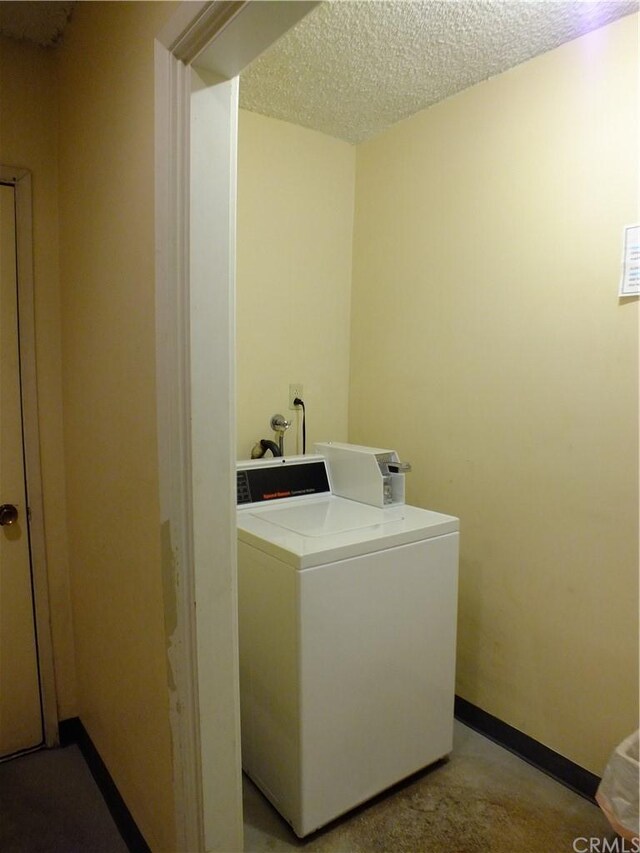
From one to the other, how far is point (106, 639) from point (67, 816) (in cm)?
59

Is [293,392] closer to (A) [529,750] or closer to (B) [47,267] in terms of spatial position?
(B) [47,267]

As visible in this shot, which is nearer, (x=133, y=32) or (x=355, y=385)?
(x=133, y=32)

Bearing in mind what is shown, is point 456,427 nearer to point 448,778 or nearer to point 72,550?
point 448,778

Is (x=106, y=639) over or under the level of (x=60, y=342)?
under

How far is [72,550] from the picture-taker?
1.97 m

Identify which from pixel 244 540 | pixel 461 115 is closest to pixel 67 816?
pixel 244 540

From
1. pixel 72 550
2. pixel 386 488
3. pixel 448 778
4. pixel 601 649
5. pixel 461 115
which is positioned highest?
pixel 461 115

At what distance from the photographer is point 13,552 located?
1.92 meters

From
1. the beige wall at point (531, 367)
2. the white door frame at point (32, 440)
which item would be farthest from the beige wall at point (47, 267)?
the beige wall at point (531, 367)

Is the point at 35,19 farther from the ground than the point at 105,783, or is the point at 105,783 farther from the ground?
the point at 35,19

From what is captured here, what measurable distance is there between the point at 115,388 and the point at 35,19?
127cm

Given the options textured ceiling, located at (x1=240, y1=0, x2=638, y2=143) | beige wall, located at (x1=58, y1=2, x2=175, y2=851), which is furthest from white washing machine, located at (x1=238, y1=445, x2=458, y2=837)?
textured ceiling, located at (x1=240, y1=0, x2=638, y2=143)

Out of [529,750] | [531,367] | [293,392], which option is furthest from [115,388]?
[529,750]

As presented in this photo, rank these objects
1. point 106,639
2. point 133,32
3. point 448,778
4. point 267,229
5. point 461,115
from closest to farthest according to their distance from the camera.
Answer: point 133,32 < point 106,639 < point 448,778 < point 461,115 < point 267,229
